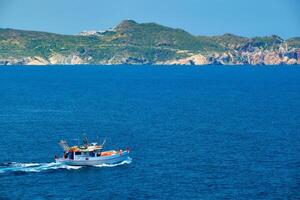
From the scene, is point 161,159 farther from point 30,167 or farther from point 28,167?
point 28,167

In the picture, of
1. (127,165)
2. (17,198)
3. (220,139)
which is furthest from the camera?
(220,139)

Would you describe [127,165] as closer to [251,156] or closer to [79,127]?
[251,156]

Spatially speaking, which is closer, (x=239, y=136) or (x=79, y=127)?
(x=239, y=136)

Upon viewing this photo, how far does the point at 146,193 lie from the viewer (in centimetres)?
10538

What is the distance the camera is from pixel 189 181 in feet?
368


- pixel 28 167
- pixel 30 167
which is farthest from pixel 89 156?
pixel 28 167

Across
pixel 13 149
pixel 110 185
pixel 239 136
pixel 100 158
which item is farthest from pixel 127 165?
pixel 239 136

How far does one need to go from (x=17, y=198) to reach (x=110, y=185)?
51.5 feet

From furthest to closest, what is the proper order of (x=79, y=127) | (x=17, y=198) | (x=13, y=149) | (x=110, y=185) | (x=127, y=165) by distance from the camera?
1. (x=79, y=127)
2. (x=13, y=149)
3. (x=127, y=165)
4. (x=110, y=185)
5. (x=17, y=198)

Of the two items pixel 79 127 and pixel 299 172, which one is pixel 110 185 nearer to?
pixel 299 172

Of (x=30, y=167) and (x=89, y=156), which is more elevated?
(x=89, y=156)

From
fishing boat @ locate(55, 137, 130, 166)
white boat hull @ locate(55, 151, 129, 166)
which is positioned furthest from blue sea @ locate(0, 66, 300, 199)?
fishing boat @ locate(55, 137, 130, 166)

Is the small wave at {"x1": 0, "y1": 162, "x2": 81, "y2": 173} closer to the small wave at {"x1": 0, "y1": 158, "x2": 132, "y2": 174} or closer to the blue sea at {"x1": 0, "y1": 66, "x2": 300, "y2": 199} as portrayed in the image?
the small wave at {"x1": 0, "y1": 158, "x2": 132, "y2": 174}

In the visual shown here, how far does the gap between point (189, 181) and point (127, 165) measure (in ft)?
57.1
